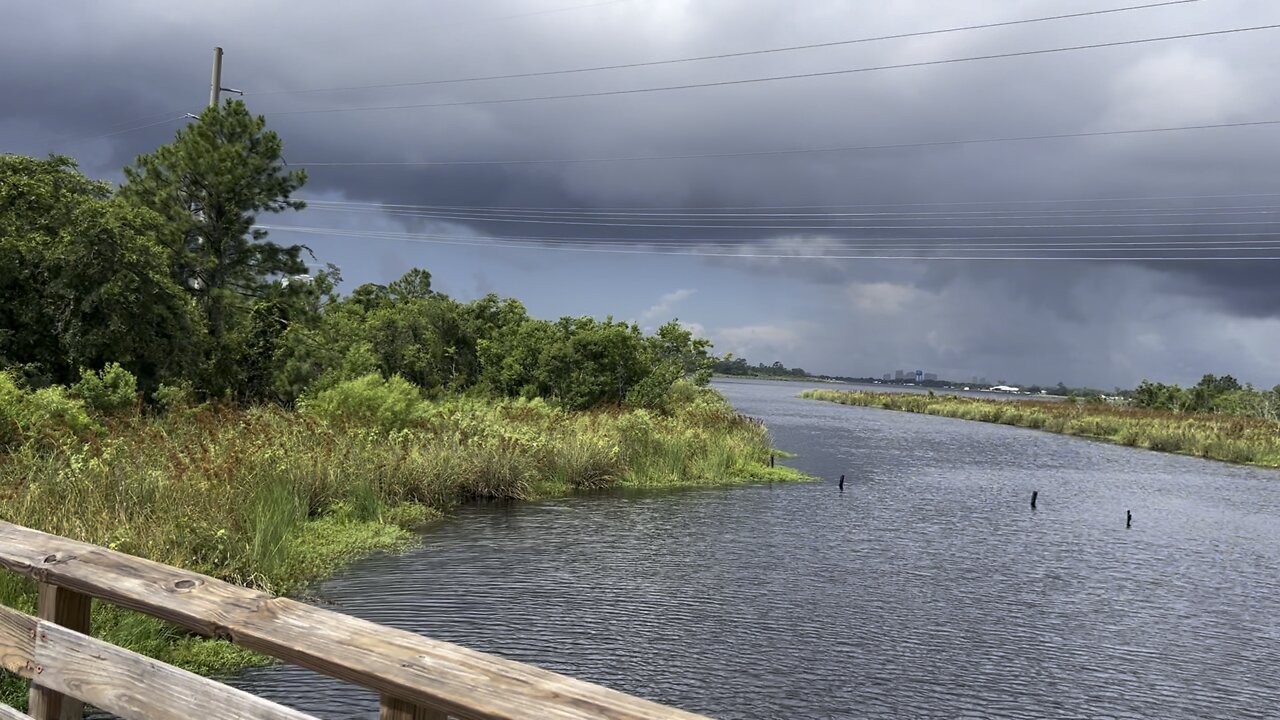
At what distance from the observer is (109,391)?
48.4 ft

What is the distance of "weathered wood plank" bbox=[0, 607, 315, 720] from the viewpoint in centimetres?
264

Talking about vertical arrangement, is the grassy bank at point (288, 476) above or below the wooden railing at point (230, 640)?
below

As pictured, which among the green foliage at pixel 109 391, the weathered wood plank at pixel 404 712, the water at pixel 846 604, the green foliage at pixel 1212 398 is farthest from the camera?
the green foliage at pixel 1212 398

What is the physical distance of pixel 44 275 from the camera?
17000 mm

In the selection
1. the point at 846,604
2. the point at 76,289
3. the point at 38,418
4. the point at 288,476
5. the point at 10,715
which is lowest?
the point at 846,604

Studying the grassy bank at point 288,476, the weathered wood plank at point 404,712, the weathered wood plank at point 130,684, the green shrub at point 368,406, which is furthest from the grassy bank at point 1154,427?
the weathered wood plank at point 130,684

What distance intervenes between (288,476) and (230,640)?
33.7ft

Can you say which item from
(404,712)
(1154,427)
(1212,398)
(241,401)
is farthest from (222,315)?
(1212,398)

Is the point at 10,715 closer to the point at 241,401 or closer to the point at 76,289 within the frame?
the point at 76,289

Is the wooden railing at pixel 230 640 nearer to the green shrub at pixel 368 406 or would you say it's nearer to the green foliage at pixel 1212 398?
the green shrub at pixel 368 406

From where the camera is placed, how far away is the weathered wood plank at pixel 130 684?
8.65ft

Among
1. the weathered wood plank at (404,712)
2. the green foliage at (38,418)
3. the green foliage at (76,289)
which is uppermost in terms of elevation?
the green foliage at (76,289)

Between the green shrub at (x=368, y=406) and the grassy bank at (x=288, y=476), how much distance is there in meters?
0.04

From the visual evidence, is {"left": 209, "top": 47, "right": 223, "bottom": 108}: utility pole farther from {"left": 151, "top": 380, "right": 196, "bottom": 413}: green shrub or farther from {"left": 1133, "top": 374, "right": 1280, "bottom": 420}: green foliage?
{"left": 1133, "top": 374, "right": 1280, "bottom": 420}: green foliage
